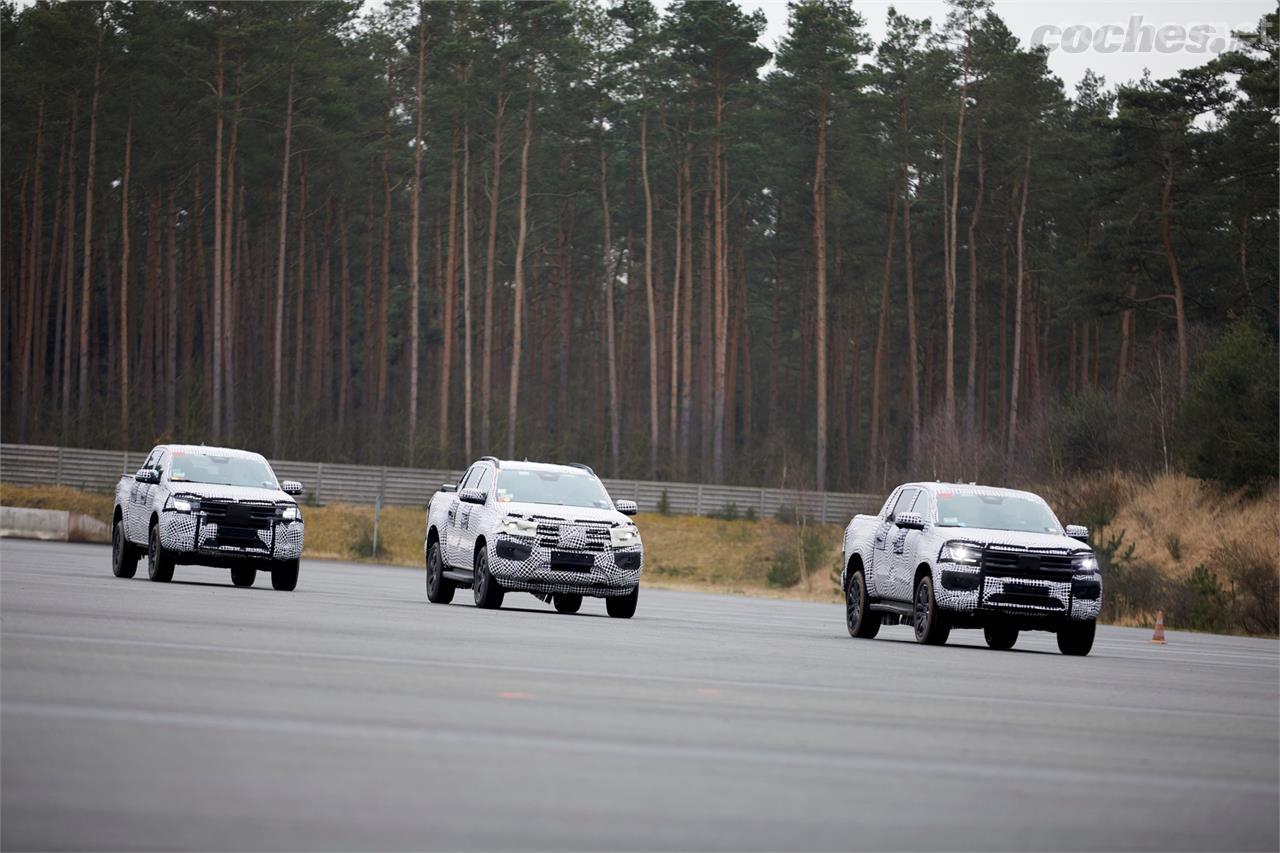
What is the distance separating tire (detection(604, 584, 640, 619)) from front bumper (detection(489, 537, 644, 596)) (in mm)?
469

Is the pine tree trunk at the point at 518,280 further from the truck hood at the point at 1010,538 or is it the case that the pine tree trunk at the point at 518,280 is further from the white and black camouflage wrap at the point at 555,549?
the truck hood at the point at 1010,538

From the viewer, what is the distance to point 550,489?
1057 inches

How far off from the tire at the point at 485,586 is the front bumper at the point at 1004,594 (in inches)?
247

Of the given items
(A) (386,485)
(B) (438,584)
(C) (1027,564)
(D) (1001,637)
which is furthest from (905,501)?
(A) (386,485)

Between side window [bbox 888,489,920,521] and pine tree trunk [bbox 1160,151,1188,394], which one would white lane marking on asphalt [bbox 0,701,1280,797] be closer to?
side window [bbox 888,489,920,521]

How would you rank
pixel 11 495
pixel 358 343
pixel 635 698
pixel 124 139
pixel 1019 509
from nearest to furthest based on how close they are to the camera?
1. pixel 635 698
2. pixel 1019 509
3. pixel 11 495
4. pixel 124 139
5. pixel 358 343

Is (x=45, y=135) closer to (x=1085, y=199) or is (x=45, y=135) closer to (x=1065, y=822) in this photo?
(x=1085, y=199)

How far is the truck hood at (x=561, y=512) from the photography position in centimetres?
2542

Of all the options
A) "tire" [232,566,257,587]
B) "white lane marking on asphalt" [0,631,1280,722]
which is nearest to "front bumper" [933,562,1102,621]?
"white lane marking on asphalt" [0,631,1280,722]

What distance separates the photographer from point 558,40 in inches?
2982

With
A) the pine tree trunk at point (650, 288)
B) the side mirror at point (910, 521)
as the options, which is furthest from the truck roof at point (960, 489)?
the pine tree trunk at point (650, 288)

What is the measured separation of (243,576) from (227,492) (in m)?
2.66

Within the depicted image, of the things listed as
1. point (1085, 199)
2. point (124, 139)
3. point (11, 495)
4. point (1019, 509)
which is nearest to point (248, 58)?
point (124, 139)

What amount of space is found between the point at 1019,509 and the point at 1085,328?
7006 cm
